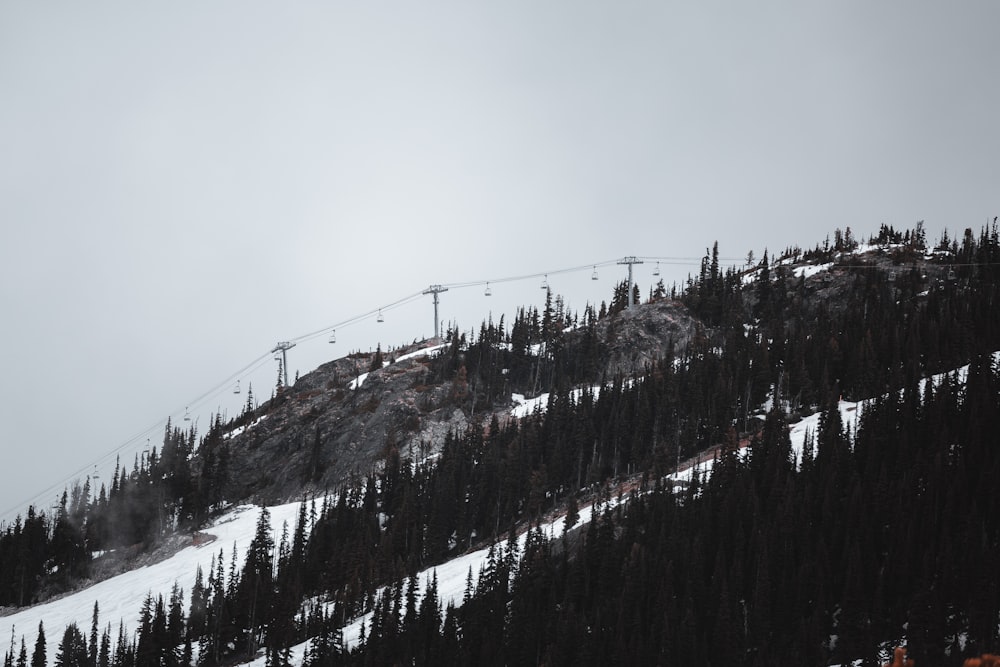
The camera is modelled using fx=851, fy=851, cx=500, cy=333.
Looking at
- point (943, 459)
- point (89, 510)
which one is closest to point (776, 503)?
point (943, 459)

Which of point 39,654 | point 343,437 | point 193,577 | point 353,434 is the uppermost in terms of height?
point 353,434

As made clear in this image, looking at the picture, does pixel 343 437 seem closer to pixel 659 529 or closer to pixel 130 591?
pixel 130 591

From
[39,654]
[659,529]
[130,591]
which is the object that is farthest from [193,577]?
[659,529]

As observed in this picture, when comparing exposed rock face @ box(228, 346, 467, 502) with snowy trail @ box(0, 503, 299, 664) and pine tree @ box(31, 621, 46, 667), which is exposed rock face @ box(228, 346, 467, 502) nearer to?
snowy trail @ box(0, 503, 299, 664)

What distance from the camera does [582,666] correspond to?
91875mm

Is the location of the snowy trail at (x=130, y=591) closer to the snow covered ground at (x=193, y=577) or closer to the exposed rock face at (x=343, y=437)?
the snow covered ground at (x=193, y=577)

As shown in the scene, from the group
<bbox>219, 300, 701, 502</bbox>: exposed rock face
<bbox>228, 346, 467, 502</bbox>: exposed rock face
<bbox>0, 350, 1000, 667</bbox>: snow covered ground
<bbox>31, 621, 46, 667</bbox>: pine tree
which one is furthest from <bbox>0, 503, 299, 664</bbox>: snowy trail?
<bbox>219, 300, 701, 502</bbox>: exposed rock face

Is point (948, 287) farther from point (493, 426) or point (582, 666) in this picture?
point (582, 666)

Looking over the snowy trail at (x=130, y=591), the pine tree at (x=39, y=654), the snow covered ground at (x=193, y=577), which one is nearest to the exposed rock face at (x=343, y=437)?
the snow covered ground at (x=193, y=577)

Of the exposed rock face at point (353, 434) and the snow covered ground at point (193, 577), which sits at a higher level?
the exposed rock face at point (353, 434)

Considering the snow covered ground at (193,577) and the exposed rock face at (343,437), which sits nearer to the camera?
the snow covered ground at (193,577)

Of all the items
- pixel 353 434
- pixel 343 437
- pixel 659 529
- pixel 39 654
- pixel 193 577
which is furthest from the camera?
pixel 343 437

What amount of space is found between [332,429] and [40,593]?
215 ft

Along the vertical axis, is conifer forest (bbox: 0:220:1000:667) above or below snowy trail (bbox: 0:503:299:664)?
above
